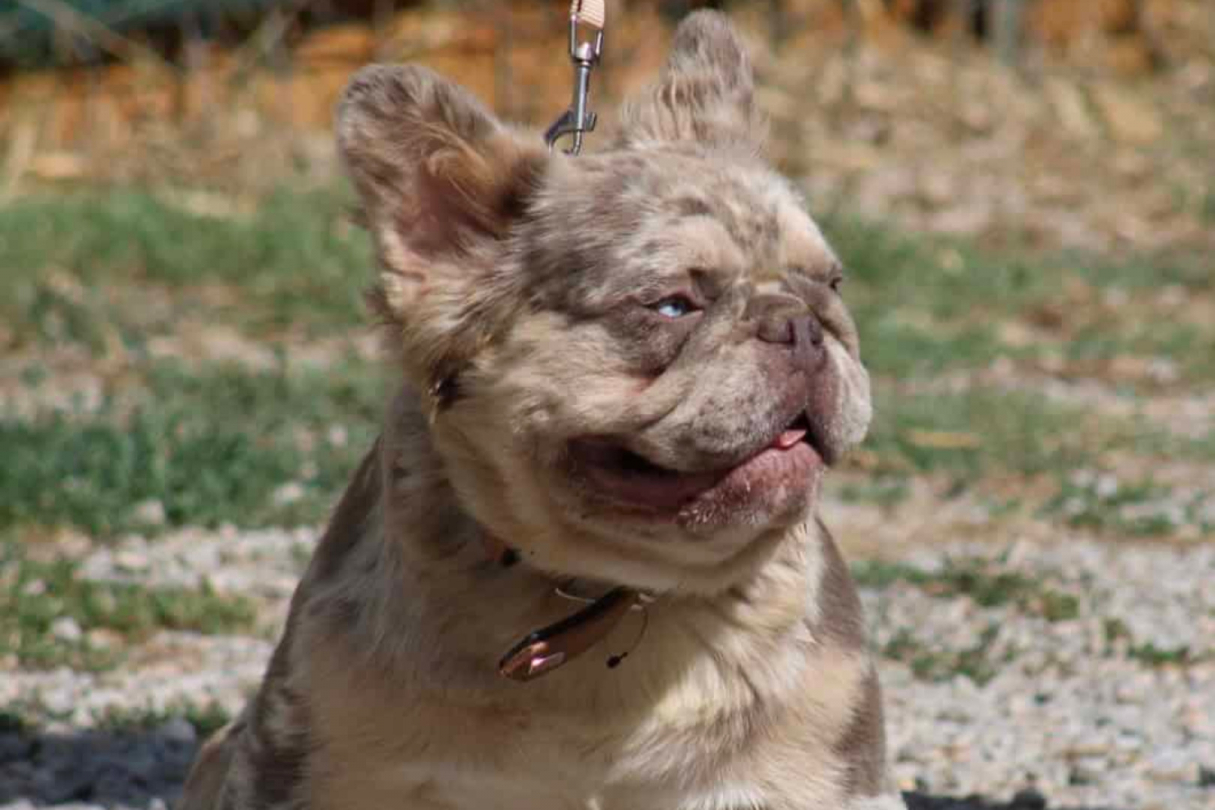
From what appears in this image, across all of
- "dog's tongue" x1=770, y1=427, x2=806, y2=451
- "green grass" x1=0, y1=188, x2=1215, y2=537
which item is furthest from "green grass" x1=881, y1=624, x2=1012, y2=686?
"dog's tongue" x1=770, y1=427, x2=806, y2=451

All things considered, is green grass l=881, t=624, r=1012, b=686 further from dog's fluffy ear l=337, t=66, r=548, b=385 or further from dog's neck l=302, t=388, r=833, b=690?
dog's fluffy ear l=337, t=66, r=548, b=385

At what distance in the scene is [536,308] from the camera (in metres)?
3.69

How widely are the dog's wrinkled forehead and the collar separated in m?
0.49

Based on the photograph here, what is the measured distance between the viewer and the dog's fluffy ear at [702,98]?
13.8 ft

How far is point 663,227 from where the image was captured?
12.0 ft

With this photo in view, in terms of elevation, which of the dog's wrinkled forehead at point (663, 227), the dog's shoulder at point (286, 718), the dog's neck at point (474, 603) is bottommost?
the dog's shoulder at point (286, 718)

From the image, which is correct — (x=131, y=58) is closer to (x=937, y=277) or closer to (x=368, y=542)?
(x=937, y=277)

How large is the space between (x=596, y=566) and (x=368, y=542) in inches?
21.0

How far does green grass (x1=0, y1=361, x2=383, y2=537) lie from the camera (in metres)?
6.74

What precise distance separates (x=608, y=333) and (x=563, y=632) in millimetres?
523

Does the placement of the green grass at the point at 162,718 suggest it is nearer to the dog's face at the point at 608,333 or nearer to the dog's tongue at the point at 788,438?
the dog's face at the point at 608,333

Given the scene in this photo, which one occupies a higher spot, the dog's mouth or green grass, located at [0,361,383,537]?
the dog's mouth

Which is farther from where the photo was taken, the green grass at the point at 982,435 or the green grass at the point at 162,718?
the green grass at the point at 982,435

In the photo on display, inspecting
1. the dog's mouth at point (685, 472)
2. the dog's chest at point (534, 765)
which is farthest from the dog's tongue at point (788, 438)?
the dog's chest at point (534, 765)
